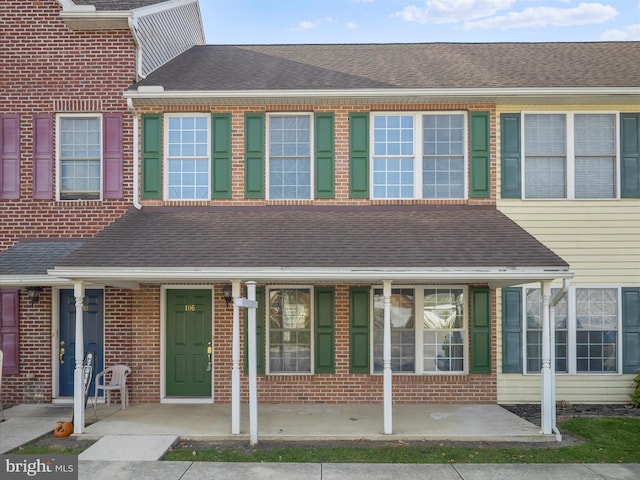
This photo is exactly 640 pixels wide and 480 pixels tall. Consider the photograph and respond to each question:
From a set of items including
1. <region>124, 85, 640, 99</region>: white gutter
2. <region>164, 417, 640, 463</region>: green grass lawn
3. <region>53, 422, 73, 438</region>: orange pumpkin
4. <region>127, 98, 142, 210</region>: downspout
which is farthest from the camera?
<region>127, 98, 142, 210</region>: downspout

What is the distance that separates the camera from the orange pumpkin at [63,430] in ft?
25.5

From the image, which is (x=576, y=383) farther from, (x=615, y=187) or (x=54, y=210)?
(x=54, y=210)

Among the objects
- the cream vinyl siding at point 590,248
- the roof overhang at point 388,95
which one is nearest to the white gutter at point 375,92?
the roof overhang at point 388,95

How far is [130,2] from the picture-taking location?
11297 mm

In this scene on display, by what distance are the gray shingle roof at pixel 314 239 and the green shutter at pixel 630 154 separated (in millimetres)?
2543

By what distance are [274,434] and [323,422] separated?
1001 millimetres

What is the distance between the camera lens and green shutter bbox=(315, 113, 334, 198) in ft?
33.2

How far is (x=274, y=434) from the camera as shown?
7848 millimetres

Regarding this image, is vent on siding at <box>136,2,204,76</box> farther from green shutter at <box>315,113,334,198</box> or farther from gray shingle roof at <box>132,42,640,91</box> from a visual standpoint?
green shutter at <box>315,113,334,198</box>

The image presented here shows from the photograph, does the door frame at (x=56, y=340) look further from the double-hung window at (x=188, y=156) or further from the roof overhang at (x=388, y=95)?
the roof overhang at (x=388, y=95)

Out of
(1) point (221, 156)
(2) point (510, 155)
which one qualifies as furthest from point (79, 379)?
(2) point (510, 155)

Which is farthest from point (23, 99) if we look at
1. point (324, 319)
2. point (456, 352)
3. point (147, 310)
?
point (456, 352)

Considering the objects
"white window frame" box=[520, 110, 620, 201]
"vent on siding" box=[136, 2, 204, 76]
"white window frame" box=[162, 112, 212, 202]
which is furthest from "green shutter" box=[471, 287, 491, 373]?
"vent on siding" box=[136, 2, 204, 76]

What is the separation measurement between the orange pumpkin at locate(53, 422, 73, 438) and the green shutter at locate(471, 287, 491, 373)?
270 inches
